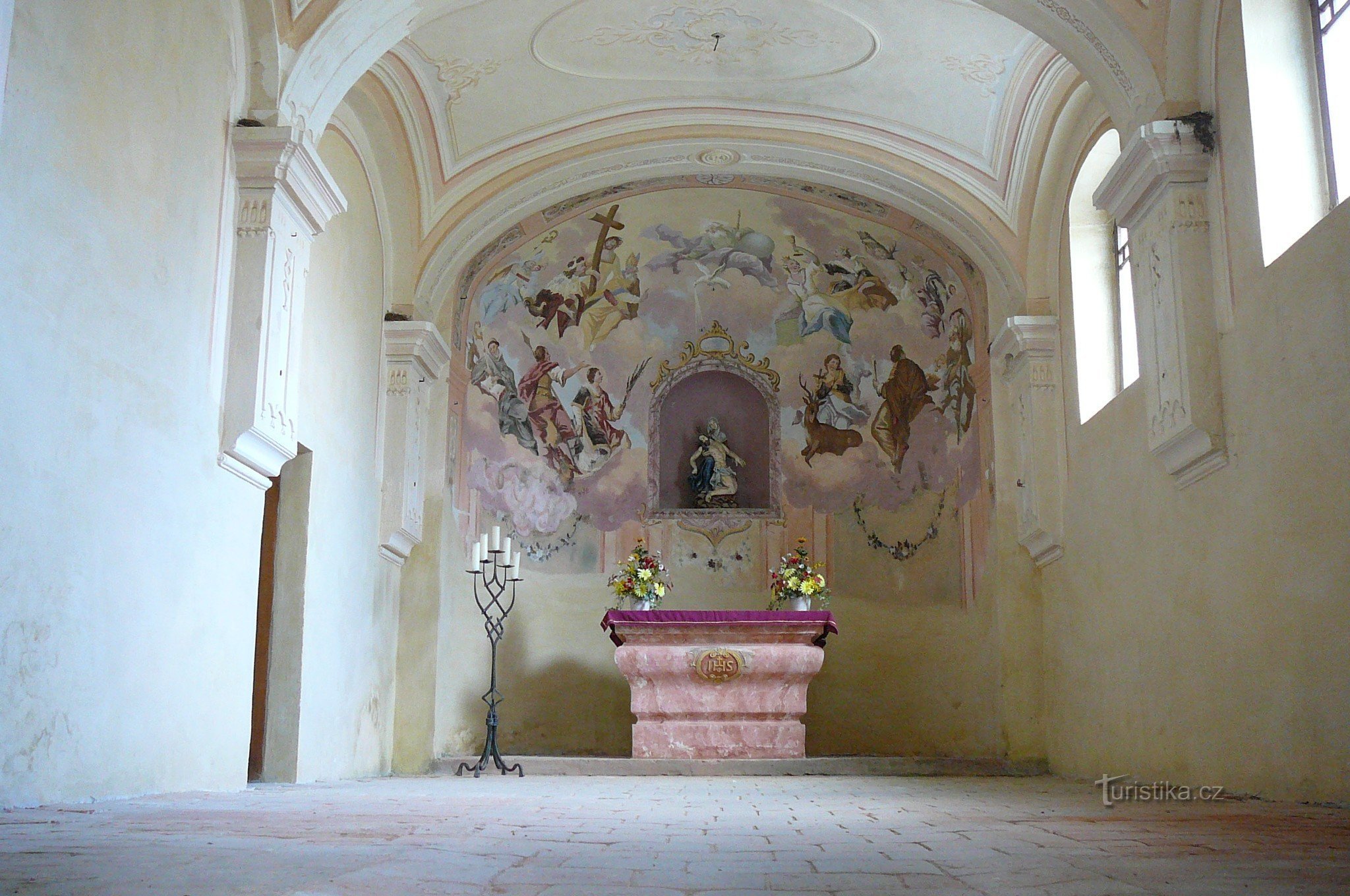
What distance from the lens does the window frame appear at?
6402mm

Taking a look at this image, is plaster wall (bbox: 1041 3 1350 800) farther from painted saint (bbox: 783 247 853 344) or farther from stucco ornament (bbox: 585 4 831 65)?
painted saint (bbox: 783 247 853 344)

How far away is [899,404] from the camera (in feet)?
43.9

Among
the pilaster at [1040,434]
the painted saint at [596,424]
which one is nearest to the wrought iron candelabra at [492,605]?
the painted saint at [596,424]

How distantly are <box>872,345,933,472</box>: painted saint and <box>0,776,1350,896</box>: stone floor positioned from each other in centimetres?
722

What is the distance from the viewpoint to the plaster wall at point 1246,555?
227 inches

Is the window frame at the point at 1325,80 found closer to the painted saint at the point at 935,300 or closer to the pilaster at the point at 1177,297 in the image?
the pilaster at the point at 1177,297

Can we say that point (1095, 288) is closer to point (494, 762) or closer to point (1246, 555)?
point (1246, 555)

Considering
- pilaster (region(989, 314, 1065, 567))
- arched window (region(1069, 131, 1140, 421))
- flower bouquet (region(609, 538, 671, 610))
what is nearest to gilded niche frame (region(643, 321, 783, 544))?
flower bouquet (region(609, 538, 671, 610))

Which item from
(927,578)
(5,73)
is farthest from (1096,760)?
(5,73)

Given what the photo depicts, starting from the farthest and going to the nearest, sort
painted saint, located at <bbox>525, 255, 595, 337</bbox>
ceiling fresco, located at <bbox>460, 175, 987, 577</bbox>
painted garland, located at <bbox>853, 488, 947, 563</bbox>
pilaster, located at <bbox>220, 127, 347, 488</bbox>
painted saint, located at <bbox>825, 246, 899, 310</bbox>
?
painted saint, located at <bbox>525, 255, 595, 337</bbox>
painted saint, located at <bbox>825, 246, 899, 310</bbox>
ceiling fresco, located at <bbox>460, 175, 987, 577</bbox>
painted garland, located at <bbox>853, 488, 947, 563</bbox>
pilaster, located at <bbox>220, 127, 347, 488</bbox>

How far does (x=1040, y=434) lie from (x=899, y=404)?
2.70 m

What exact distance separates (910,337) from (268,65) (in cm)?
780

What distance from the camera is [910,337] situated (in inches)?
525

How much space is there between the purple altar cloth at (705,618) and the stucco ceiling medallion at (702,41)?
4734mm
